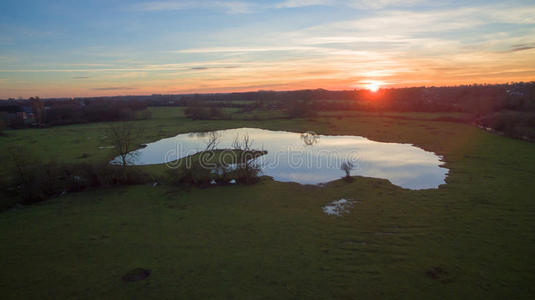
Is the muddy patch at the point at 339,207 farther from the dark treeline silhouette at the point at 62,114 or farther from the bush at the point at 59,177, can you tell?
the dark treeline silhouette at the point at 62,114

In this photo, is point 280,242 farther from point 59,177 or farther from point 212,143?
point 212,143

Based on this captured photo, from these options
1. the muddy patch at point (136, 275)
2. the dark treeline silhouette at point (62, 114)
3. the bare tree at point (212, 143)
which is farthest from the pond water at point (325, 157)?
the dark treeline silhouette at point (62, 114)

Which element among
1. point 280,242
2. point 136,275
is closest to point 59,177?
point 136,275

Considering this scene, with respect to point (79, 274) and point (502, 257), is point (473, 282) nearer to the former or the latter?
point (502, 257)

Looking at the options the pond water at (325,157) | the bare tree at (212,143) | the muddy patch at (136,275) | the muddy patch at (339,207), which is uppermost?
the bare tree at (212,143)

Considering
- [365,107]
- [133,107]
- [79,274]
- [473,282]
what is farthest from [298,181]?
[133,107]
